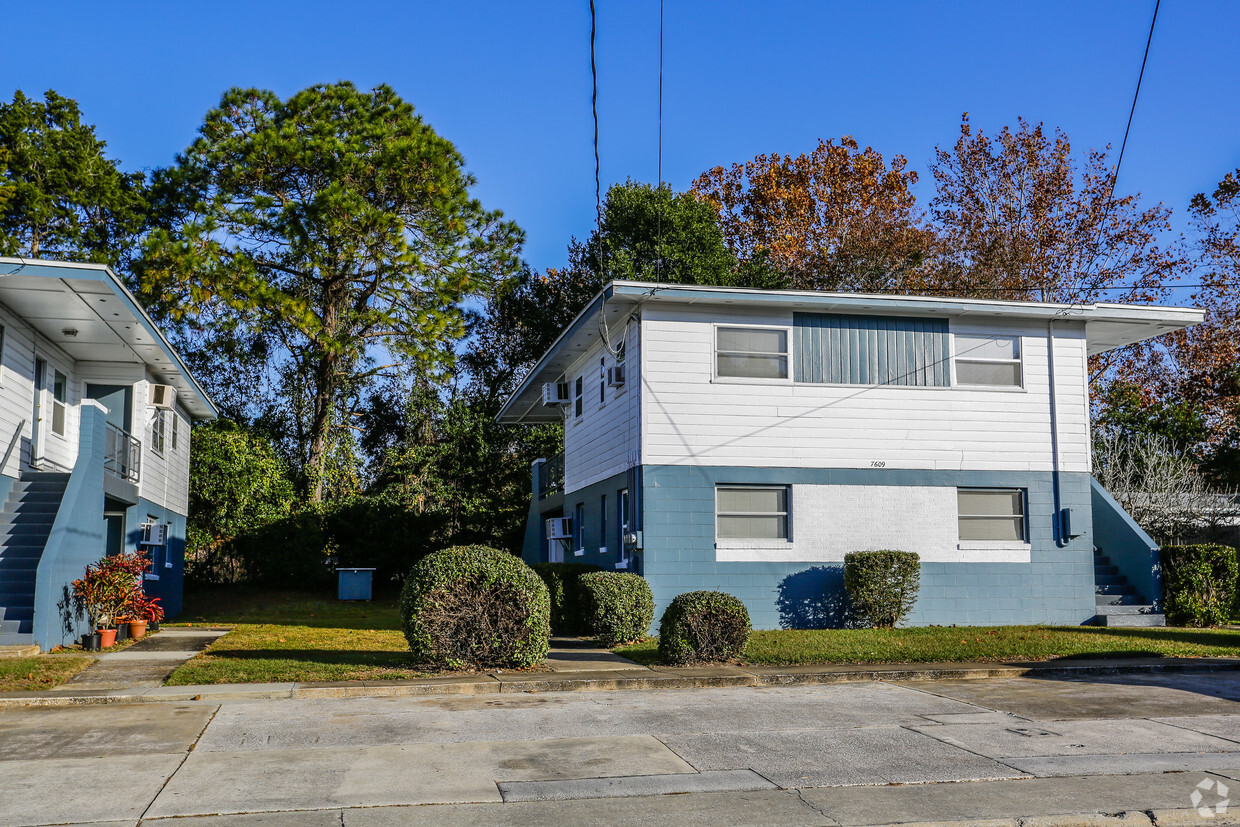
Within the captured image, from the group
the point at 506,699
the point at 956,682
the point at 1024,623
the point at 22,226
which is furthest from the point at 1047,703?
the point at 22,226

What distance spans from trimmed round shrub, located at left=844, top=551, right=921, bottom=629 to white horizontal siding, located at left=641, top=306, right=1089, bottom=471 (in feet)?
5.33

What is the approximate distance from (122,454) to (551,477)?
35.2 ft

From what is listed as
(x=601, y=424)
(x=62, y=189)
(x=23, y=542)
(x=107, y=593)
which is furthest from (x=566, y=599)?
(x=62, y=189)

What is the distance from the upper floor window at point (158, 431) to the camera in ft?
72.7

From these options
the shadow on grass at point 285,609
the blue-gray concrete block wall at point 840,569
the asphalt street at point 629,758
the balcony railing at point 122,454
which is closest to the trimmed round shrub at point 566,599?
the blue-gray concrete block wall at point 840,569

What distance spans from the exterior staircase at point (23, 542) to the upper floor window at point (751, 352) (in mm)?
10343

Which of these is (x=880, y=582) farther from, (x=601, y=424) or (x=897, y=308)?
(x=601, y=424)

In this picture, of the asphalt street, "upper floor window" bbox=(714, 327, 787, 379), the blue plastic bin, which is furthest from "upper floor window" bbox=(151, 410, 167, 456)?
the asphalt street

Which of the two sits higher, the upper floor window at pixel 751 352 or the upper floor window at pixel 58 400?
the upper floor window at pixel 751 352

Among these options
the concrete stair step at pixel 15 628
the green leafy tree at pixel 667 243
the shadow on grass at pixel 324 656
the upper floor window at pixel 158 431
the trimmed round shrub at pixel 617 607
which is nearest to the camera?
the shadow on grass at pixel 324 656

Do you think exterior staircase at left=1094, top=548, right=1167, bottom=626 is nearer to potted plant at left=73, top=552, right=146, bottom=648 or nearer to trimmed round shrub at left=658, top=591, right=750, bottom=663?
trimmed round shrub at left=658, top=591, right=750, bottom=663

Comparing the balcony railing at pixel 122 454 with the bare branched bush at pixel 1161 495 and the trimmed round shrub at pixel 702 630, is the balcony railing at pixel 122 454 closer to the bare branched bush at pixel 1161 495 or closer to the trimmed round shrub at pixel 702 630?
the trimmed round shrub at pixel 702 630

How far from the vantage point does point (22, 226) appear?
30734mm

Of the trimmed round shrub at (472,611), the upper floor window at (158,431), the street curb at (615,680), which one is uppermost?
the upper floor window at (158,431)
